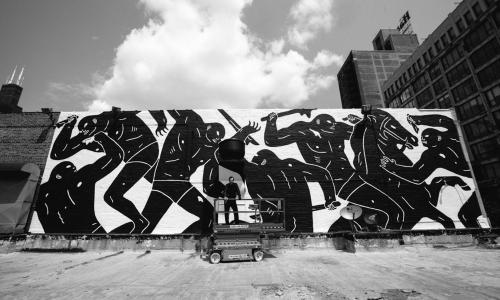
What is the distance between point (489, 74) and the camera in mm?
29625

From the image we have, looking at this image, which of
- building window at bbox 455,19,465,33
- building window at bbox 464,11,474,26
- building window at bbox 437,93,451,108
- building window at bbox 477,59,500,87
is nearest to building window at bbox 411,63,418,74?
building window at bbox 437,93,451,108

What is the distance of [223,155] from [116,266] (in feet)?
21.0

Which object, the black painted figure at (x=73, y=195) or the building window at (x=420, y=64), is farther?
the building window at (x=420, y=64)

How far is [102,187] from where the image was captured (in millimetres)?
11836

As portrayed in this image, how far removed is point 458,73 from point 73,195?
4827 cm

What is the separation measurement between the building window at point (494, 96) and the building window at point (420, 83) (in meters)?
10.9

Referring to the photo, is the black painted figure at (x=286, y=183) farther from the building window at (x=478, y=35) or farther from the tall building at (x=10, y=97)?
the building window at (x=478, y=35)

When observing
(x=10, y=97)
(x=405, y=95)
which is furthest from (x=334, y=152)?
(x=405, y=95)

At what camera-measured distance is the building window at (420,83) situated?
40.3 m

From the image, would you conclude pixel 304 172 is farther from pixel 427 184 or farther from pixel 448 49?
pixel 448 49

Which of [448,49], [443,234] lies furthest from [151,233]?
[448,49]

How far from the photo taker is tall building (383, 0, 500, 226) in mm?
29141

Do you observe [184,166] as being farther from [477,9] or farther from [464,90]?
[477,9]

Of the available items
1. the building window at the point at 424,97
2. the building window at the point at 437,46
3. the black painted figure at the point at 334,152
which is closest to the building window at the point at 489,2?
the building window at the point at 437,46
